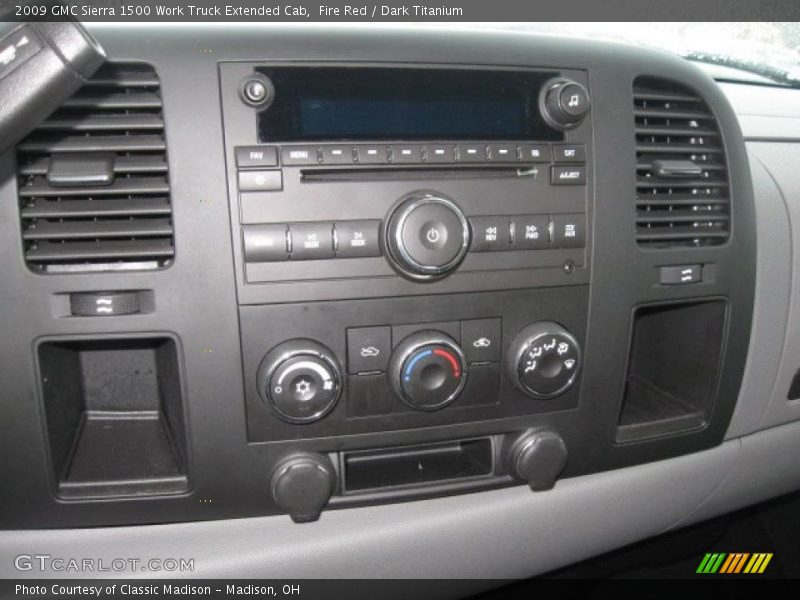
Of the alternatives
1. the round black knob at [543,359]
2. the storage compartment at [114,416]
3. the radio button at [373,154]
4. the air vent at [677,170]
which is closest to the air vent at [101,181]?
the storage compartment at [114,416]

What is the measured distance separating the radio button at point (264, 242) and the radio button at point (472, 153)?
0.24 metres

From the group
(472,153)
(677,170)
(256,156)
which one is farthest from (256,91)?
(677,170)

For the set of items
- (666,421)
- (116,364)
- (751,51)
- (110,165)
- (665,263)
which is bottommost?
(666,421)

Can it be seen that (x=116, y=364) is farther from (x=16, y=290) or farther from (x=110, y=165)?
(x=110, y=165)

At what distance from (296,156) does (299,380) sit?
28cm

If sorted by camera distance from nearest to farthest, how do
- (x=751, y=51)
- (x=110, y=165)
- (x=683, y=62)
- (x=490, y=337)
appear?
(x=110, y=165) → (x=490, y=337) → (x=683, y=62) → (x=751, y=51)

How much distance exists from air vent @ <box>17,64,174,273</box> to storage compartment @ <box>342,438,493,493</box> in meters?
0.41

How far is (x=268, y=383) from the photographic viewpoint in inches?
33.5

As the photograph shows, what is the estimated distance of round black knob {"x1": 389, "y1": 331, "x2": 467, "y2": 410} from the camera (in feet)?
2.90

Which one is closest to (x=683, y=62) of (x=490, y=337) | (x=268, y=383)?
(x=490, y=337)

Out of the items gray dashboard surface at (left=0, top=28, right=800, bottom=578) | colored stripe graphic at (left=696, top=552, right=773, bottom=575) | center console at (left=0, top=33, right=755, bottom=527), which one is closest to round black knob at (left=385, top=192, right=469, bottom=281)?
center console at (left=0, top=33, right=755, bottom=527)

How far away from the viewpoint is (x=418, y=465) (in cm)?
101

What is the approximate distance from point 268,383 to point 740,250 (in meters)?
0.76

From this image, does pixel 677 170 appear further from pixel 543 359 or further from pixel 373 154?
pixel 373 154
